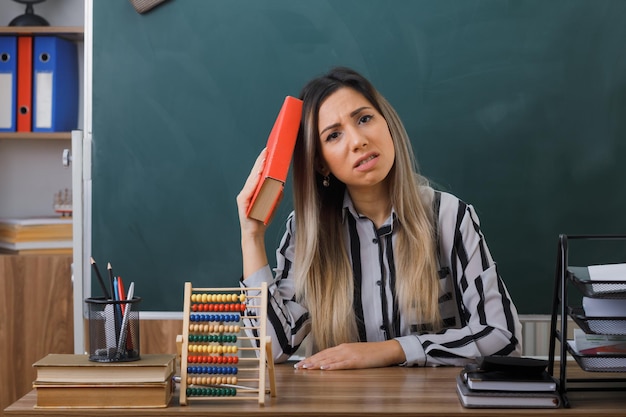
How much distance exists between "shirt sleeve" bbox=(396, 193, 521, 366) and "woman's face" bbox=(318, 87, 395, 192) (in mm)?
228

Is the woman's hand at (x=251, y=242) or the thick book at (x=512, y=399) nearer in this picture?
the thick book at (x=512, y=399)

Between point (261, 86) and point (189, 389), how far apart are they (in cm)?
144

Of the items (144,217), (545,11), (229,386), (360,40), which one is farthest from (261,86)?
(229,386)

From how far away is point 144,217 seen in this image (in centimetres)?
267

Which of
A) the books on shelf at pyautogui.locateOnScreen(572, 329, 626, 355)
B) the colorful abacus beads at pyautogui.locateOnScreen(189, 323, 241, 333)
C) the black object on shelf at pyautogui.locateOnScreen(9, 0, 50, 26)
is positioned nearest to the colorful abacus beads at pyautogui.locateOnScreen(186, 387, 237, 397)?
the colorful abacus beads at pyautogui.locateOnScreen(189, 323, 241, 333)

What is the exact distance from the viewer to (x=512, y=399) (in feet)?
4.41

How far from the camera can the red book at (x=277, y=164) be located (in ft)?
6.09

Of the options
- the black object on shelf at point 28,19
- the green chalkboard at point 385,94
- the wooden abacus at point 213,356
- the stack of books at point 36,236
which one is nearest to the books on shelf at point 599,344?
the wooden abacus at point 213,356

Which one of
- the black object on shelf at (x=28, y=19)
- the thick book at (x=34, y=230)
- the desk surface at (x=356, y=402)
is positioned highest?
the black object on shelf at (x=28, y=19)

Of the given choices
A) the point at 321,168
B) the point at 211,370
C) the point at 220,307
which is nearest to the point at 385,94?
the point at 321,168

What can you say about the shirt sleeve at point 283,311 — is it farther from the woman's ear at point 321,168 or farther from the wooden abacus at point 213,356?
the wooden abacus at point 213,356

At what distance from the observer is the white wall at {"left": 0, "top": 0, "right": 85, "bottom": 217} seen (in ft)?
10.8

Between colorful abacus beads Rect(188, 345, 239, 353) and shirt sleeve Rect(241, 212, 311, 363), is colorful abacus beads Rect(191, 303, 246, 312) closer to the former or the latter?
colorful abacus beads Rect(188, 345, 239, 353)

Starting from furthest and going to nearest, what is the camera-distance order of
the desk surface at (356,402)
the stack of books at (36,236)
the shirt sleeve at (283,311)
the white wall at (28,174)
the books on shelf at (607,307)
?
the white wall at (28,174), the stack of books at (36,236), the shirt sleeve at (283,311), the books on shelf at (607,307), the desk surface at (356,402)
